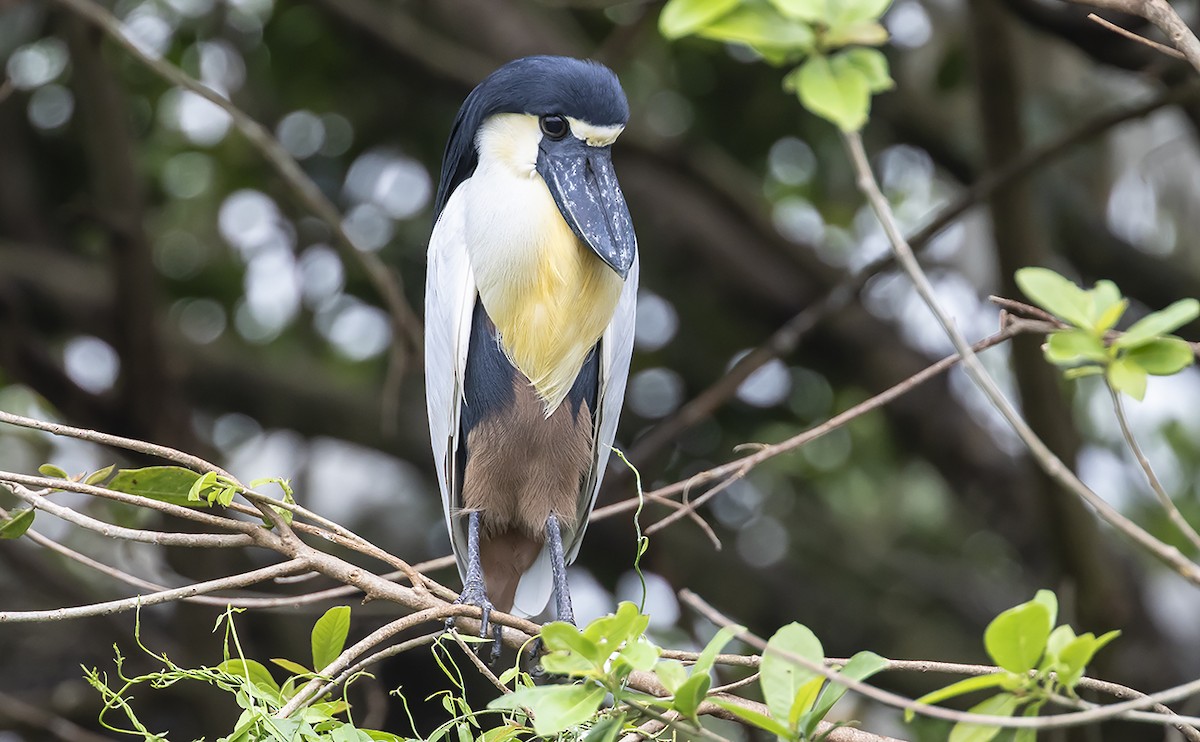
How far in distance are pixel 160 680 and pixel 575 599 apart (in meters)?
2.31

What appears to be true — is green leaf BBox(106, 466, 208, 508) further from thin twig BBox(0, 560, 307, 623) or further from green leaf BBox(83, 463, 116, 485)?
thin twig BBox(0, 560, 307, 623)

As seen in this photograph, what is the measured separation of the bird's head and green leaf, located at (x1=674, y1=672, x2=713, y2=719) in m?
1.00

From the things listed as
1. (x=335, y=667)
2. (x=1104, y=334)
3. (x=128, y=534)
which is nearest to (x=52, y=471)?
(x=128, y=534)

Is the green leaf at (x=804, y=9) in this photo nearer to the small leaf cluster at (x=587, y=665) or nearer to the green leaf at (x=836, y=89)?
the green leaf at (x=836, y=89)

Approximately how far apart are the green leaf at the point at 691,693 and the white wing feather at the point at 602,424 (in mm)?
1230

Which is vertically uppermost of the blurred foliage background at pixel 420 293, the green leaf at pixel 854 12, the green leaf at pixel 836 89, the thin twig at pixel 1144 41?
the green leaf at pixel 854 12

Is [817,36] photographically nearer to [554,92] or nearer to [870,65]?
[870,65]

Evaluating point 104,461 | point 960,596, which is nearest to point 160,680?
point 104,461

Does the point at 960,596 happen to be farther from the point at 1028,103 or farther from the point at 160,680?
the point at 160,680

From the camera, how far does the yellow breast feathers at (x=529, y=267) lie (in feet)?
7.21

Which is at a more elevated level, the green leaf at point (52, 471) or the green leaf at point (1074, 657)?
the green leaf at point (1074, 657)

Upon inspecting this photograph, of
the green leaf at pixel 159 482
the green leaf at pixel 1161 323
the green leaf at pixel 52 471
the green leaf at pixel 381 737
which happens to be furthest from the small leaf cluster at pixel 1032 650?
the green leaf at pixel 52 471

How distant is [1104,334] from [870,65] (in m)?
0.29

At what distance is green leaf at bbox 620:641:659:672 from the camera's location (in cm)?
111
